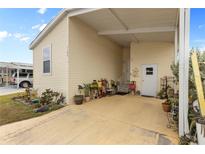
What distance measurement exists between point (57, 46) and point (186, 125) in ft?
19.4

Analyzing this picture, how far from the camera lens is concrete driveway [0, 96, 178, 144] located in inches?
140

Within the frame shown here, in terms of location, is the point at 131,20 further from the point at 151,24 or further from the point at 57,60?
the point at 57,60

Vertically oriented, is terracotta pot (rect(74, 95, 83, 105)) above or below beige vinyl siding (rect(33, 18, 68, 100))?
below

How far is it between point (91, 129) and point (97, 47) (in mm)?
5631

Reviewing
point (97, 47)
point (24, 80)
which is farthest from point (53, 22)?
point (24, 80)

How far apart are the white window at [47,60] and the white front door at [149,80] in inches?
227

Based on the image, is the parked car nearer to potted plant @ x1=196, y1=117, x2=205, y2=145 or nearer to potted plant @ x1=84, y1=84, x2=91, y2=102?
potted plant @ x1=84, y1=84, x2=91, y2=102

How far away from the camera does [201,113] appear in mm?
3340

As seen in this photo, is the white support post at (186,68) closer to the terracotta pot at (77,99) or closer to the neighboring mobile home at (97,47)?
the neighboring mobile home at (97,47)

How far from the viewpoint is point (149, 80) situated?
34.0 feet

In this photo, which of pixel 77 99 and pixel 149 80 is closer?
pixel 77 99

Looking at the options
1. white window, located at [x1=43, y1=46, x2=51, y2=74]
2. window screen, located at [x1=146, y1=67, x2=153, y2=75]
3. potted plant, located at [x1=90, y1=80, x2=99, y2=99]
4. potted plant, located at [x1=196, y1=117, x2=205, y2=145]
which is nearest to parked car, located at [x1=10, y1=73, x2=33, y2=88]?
white window, located at [x1=43, y1=46, x2=51, y2=74]

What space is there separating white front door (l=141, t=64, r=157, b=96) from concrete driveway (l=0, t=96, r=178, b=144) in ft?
15.8
